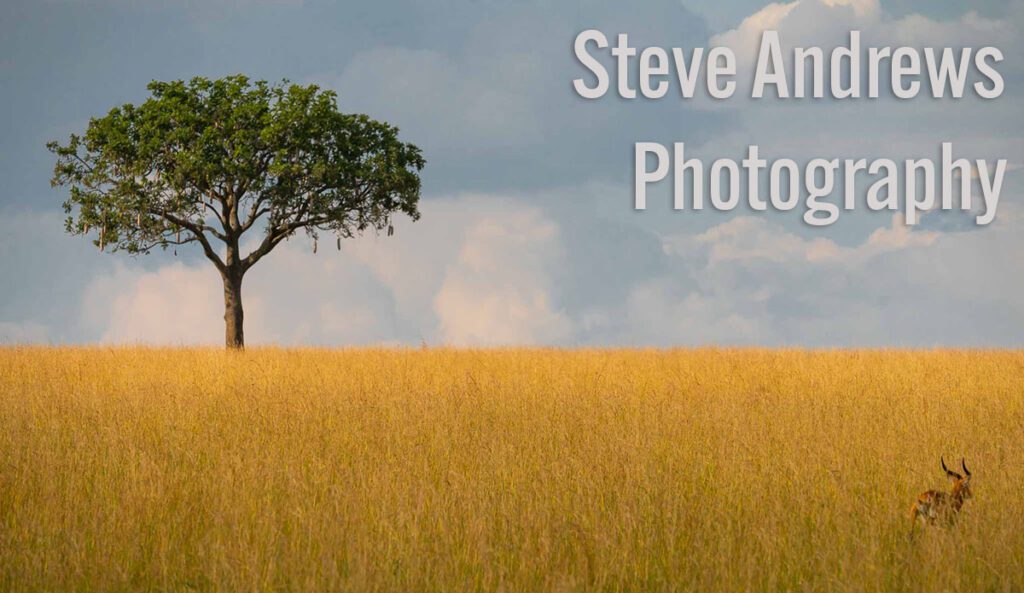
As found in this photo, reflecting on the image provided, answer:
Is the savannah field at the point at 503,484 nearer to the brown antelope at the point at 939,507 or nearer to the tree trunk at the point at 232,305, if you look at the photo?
the brown antelope at the point at 939,507

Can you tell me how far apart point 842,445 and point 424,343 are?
62.4 feet

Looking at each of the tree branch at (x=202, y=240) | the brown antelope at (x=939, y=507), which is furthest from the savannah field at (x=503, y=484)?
the tree branch at (x=202, y=240)

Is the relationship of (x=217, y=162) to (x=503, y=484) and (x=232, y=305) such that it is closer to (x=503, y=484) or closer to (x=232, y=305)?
(x=232, y=305)

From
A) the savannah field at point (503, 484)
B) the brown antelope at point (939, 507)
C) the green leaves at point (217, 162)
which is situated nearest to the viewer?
the savannah field at point (503, 484)

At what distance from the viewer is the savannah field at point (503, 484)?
22.7ft

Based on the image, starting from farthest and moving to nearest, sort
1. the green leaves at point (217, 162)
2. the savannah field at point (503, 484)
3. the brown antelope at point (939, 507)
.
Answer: the green leaves at point (217, 162) → the brown antelope at point (939, 507) → the savannah field at point (503, 484)

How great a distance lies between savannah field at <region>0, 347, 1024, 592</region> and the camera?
22.7ft

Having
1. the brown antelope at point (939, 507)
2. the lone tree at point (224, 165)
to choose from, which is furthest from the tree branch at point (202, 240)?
the brown antelope at point (939, 507)

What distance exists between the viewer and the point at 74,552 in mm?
7449

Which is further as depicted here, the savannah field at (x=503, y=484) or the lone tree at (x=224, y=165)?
the lone tree at (x=224, y=165)

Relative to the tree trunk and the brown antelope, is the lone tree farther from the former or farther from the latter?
the brown antelope

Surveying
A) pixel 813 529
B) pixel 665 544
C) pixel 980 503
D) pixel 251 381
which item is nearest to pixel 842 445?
pixel 980 503

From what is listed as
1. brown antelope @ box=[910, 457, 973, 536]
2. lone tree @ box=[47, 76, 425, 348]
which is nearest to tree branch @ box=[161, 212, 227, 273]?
lone tree @ box=[47, 76, 425, 348]

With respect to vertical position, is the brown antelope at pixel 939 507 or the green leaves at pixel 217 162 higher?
the green leaves at pixel 217 162
